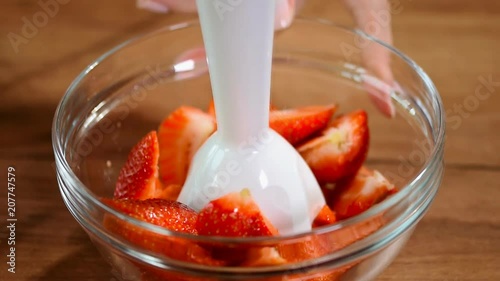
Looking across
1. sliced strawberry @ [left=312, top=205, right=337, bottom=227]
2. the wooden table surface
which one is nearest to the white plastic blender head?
sliced strawberry @ [left=312, top=205, right=337, bottom=227]

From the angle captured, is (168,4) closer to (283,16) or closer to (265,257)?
(283,16)

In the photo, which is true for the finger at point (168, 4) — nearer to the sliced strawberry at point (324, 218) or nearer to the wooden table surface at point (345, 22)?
the wooden table surface at point (345, 22)

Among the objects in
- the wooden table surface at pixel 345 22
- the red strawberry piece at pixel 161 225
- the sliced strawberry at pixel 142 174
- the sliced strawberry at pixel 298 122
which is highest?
the red strawberry piece at pixel 161 225

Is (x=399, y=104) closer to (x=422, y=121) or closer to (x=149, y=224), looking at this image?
(x=422, y=121)

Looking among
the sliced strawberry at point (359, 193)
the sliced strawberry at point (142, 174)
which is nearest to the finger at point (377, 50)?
the sliced strawberry at point (359, 193)

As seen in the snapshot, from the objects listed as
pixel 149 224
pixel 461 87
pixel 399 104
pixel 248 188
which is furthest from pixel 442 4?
pixel 149 224

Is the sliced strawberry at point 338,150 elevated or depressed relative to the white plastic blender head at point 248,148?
depressed
